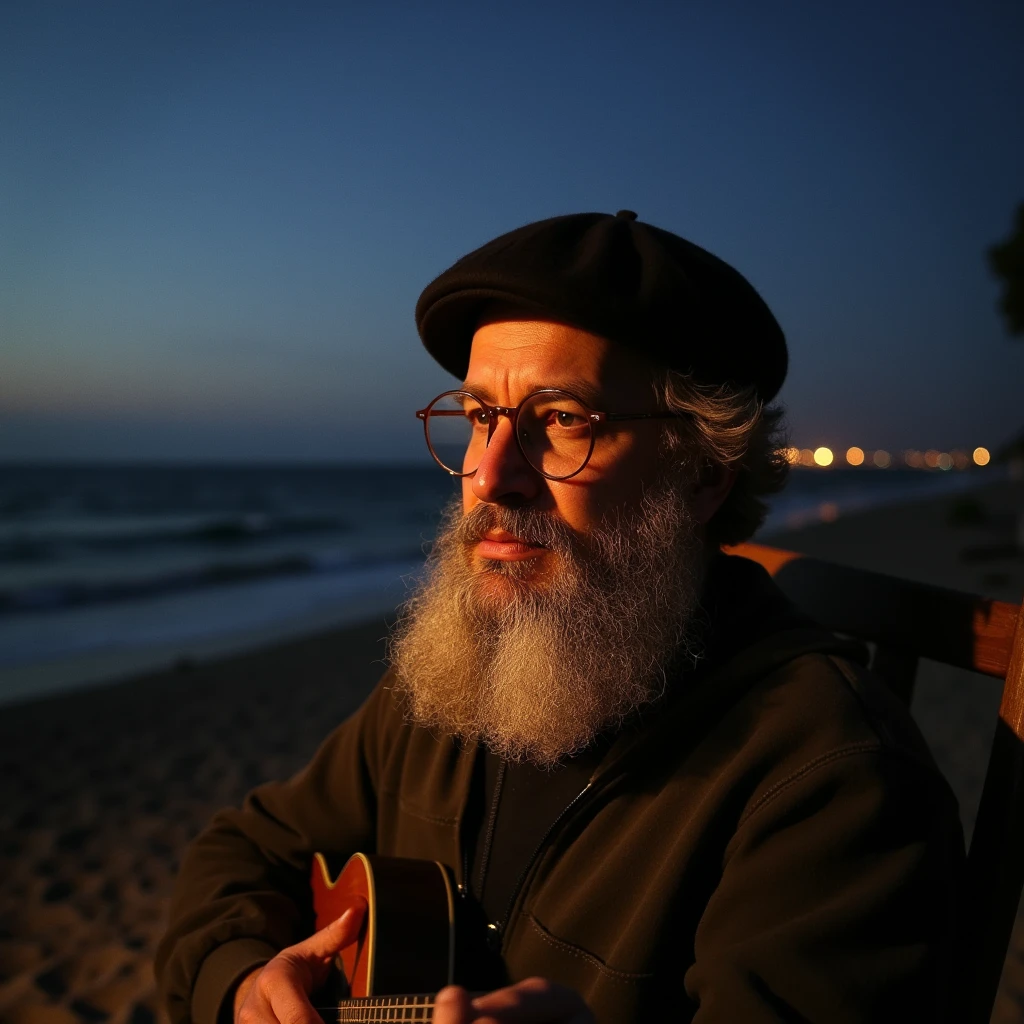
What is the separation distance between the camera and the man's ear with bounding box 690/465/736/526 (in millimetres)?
1921

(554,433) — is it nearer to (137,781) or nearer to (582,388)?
(582,388)

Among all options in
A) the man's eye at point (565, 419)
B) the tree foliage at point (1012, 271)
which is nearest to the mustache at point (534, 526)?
the man's eye at point (565, 419)

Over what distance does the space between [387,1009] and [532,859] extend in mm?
364

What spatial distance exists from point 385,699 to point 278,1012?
29.8 inches

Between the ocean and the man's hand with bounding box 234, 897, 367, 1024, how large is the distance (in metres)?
0.93

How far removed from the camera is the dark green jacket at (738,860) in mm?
1204

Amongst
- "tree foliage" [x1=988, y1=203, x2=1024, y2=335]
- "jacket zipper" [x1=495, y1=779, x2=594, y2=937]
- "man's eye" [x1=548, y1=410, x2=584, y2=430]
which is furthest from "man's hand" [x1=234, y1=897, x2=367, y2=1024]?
"tree foliage" [x1=988, y1=203, x2=1024, y2=335]

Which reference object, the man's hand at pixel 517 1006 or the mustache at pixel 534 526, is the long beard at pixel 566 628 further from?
the man's hand at pixel 517 1006

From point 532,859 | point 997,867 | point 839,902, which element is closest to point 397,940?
point 532,859

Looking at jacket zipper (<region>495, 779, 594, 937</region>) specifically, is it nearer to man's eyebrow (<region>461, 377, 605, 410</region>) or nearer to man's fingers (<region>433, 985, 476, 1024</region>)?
man's fingers (<region>433, 985, 476, 1024</region>)

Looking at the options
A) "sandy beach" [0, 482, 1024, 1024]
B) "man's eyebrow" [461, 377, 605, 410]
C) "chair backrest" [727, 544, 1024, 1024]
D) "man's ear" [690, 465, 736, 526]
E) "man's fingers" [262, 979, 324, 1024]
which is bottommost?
"sandy beach" [0, 482, 1024, 1024]

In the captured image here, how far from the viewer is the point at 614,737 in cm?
180

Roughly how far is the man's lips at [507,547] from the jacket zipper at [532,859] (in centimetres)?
48

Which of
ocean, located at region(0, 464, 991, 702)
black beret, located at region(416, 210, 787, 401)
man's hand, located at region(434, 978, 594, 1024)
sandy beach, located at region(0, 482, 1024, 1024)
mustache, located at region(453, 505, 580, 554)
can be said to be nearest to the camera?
man's hand, located at region(434, 978, 594, 1024)
